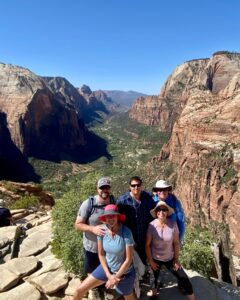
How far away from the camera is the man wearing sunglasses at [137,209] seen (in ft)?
29.1

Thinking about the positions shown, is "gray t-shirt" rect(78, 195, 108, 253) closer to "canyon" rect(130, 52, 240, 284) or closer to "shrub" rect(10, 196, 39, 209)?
"shrub" rect(10, 196, 39, 209)

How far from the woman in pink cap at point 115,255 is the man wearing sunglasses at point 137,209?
62 cm

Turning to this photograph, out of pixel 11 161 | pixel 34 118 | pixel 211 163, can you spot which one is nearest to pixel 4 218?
pixel 211 163

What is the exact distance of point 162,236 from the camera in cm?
881

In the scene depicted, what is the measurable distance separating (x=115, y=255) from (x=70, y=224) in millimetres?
5127

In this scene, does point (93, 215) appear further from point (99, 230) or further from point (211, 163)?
point (211, 163)

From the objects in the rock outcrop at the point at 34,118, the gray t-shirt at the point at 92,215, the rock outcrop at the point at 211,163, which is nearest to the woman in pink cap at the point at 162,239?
the gray t-shirt at the point at 92,215

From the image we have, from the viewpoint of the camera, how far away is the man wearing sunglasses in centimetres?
886

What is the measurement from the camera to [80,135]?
618 feet

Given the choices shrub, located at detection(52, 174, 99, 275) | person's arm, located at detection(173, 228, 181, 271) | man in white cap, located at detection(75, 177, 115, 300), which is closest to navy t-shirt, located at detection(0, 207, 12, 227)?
shrub, located at detection(52, 174, 99, 275)

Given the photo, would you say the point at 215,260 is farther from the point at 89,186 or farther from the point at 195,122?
the point at 195,122

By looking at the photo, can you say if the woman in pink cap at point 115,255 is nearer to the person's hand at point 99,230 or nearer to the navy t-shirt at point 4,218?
the person's hand at point 99,230

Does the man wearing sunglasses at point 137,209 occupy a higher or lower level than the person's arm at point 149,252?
higher

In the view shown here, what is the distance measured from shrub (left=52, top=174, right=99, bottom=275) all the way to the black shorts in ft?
5.40
